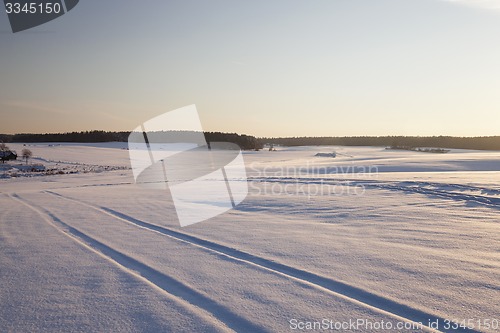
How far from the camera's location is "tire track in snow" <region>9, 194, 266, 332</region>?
327cm

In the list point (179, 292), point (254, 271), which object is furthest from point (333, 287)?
point (179, 292)

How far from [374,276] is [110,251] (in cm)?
428

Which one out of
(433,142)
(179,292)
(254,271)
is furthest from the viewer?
(433,142)

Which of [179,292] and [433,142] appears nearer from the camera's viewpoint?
[179,292]

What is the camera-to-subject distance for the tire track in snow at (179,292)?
3.27 meters

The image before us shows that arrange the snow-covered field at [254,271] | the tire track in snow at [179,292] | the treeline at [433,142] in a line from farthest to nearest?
1. the treeline at [433,142]
2. the snow-covered field at [254,271]
3. the tire track in snow at [179,292]

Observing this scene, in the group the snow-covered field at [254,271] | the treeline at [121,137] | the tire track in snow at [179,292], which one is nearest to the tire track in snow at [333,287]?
the snow-covered field at [254,271]

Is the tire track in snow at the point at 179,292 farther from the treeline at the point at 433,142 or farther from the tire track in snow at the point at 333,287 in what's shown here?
the treeline at the point at 433,142

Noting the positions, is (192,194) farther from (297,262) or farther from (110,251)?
(297,262)

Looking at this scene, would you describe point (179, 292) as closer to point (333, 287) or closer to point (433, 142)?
point (333, 287)

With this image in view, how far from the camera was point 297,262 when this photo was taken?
5.01m

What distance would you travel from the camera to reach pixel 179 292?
3998mm

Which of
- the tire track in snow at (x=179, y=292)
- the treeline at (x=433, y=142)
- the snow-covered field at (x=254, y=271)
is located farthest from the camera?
the treeline at (x=433, y=142)

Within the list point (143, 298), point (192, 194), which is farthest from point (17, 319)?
point (192, 194)
